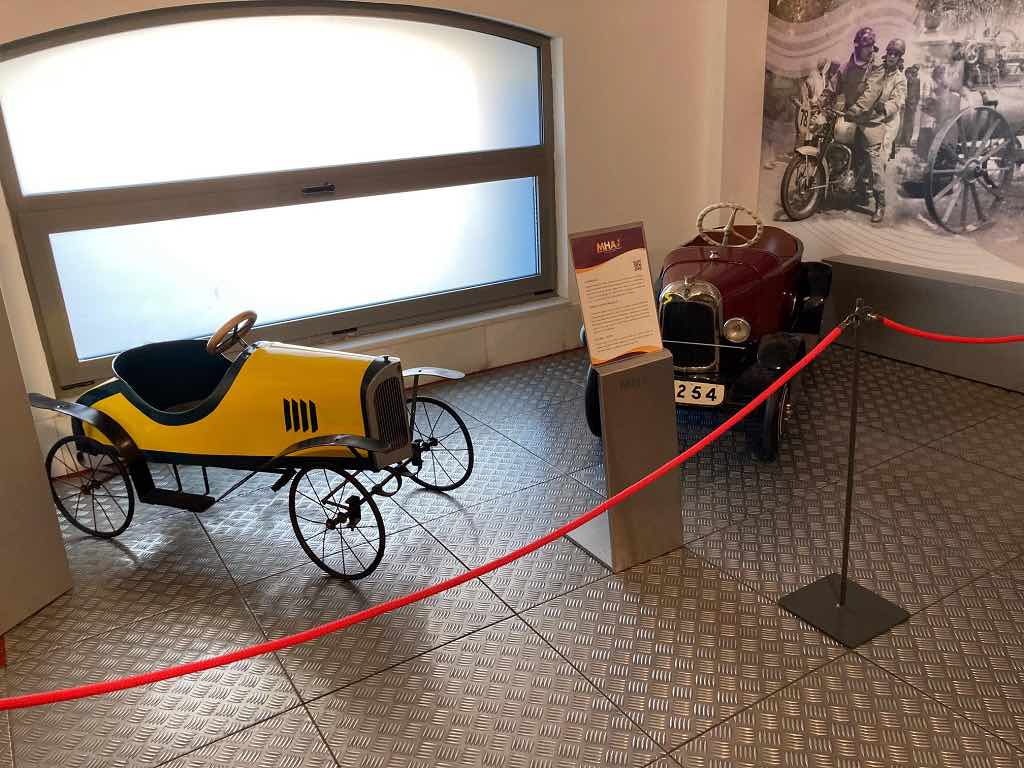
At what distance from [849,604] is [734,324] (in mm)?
1796

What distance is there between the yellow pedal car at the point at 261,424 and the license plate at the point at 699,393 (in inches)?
46.3

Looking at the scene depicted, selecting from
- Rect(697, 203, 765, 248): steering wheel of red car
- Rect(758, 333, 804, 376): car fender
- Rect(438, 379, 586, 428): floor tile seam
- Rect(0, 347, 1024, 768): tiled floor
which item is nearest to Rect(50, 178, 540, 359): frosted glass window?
Rect(438, 379, 586, 428): floor tile seam

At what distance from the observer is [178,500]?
13.0ft

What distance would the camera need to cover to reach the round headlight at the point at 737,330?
4.65 m

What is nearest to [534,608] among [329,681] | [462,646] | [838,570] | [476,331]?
[462,646]

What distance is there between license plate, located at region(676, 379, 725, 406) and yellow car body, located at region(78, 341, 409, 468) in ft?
5.19

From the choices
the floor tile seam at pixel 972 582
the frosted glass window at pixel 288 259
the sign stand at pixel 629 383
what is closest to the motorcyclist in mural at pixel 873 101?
the frosted glass window at pixel 288 259

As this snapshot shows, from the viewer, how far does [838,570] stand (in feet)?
11.8

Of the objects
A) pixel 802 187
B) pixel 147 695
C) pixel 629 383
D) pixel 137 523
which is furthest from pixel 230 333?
pixel 802 187

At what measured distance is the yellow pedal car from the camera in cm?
360

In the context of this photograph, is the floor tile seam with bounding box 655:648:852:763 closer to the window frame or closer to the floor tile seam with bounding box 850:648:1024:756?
the floor tile seam with bounding box 850:648:1024:756

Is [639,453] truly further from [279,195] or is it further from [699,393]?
[279,195]

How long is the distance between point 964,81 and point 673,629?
420 cm

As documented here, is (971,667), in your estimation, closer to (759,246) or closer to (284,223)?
(759,246)
